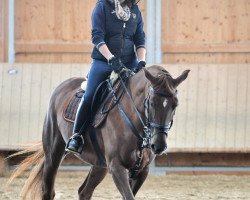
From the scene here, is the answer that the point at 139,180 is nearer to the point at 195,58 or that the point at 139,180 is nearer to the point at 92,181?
the point at 92,181

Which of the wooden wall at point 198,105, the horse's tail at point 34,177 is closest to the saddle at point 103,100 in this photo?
the horse's tail at point 34,177

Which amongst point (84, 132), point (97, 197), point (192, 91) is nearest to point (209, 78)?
point (192, 91)

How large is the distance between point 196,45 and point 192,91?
0.87m

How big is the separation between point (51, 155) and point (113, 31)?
→ 5.25 ft

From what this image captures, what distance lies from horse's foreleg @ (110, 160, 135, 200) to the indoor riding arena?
15.4 ft

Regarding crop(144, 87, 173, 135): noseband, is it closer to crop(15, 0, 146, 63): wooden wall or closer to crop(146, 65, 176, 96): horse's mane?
crop(146, 65, 176, 96): horse's mane

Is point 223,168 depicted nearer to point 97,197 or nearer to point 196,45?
point 196,45

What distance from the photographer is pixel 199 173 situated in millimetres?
11289

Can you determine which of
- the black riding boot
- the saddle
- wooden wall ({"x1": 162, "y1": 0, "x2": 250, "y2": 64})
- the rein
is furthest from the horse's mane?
wooden wall ({"x1": 162, "y1": 0, "x2": 250, "y2": 64})

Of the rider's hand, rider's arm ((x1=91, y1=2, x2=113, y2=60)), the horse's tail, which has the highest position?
rider's arm ((x1=91, y1=2, x2=113, y2=60))

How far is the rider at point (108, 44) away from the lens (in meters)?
6.37

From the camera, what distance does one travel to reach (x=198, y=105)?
1077 centimetres

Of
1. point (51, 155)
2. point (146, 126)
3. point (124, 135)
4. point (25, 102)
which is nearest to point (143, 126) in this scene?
point (146, 126)

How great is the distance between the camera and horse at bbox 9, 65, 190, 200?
213 inches
